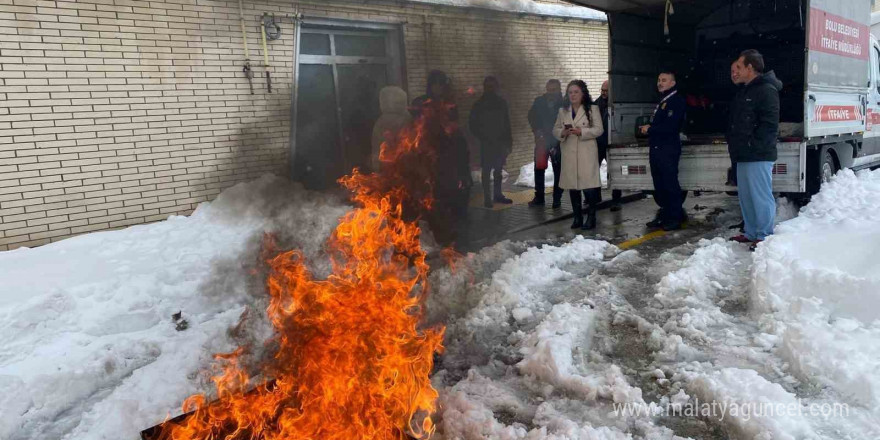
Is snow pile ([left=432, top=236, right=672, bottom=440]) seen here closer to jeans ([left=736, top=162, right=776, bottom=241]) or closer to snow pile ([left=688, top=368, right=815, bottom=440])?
snow pile ([left=688, top=368, right=815, bottom=440])

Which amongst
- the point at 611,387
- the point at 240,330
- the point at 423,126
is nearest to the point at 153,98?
the point at 423,126

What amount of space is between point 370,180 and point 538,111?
134 inches

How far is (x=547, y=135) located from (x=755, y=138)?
3.80m

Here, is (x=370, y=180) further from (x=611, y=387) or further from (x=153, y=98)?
(x=611, y=387)

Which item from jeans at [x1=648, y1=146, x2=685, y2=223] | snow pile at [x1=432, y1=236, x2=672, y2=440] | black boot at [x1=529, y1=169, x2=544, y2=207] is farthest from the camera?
black boot at [x1=529, y1=169, x2=544, y2=207]

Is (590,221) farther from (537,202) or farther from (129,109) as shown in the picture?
(129,109)

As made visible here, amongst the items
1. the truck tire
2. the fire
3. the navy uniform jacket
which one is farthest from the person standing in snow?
the truck tire

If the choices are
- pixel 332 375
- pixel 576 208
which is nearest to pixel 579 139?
pixel 576 208

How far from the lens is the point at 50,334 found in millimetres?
4547

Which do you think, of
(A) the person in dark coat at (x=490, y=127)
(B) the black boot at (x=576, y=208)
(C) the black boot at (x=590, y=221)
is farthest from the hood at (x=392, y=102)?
(C) the black boot at (x=590, y=221)

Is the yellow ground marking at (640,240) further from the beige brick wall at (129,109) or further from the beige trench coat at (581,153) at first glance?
the beige brick wall at (129,109)

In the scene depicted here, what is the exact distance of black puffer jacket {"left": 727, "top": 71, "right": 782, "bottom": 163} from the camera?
5977 millimetres

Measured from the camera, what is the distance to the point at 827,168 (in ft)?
25.9

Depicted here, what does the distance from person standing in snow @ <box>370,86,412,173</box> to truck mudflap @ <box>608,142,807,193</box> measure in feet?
9.39
